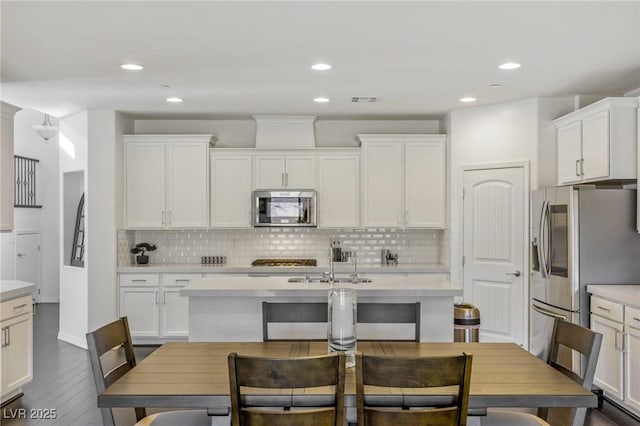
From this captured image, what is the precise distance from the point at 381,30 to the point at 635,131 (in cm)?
248

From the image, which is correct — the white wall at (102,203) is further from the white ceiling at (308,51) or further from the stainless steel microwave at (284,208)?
the stainless steel microwave at (284,208)

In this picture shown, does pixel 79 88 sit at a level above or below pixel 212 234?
above

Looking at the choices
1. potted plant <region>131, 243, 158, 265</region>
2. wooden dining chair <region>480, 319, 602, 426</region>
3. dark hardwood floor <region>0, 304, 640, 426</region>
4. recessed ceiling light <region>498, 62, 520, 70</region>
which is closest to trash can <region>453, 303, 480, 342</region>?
dark hardwood floor <region>0, 304, 640, 426</region>

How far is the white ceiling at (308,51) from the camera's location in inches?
123

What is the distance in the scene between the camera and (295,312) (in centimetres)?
365

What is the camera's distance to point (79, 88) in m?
5.05

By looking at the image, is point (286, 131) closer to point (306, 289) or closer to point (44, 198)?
point (306, 289)

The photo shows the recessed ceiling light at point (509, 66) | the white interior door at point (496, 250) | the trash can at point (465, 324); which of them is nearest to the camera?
the recessed ceiling light at point (509, 66)

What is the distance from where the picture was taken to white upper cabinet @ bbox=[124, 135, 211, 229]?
6.36 metres

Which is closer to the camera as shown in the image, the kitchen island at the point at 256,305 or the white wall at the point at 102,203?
the kitchen island at the point at 256,305

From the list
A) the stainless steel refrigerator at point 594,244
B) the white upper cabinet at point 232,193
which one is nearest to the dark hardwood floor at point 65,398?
the stainless steel refrigerator at point 594,244

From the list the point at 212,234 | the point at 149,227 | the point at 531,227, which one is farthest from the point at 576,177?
the point at 149,227

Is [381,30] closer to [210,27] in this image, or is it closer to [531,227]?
[210,27]

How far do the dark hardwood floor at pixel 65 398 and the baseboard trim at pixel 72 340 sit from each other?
0.20 ft
